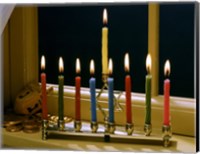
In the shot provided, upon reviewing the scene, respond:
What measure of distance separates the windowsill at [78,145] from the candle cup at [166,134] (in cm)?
1

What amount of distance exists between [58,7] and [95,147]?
1.52ft

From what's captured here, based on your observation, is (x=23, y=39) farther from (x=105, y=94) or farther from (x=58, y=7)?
(x=105, y=94)

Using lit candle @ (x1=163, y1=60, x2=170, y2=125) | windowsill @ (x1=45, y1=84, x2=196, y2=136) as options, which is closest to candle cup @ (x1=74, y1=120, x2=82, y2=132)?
windowsill @ (x1=45, y1=84, x2=196, y2=136)

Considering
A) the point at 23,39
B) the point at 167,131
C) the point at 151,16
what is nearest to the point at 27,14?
the point at 23,39

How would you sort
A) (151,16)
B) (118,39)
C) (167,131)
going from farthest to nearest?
(118,39) → (151,16) → (167,131)

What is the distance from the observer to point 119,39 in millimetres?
→ 1198

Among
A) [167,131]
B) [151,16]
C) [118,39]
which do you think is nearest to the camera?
[167,131]

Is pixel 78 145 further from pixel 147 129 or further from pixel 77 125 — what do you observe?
pixel 147 129

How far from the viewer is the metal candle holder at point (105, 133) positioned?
3.33 feet

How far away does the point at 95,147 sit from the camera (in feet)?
3.39

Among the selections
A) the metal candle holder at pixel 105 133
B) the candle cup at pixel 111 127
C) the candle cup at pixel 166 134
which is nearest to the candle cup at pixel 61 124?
the metal candle holder at pixel 105 133

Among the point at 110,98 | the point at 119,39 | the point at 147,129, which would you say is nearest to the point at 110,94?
the point at 110,98

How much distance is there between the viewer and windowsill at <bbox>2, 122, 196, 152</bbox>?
1.01m

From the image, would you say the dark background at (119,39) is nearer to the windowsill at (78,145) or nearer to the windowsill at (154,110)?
the windowsill at (154,110)
